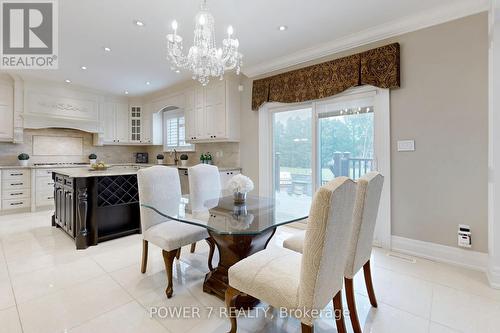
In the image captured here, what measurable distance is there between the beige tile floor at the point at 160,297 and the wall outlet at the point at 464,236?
0.27m

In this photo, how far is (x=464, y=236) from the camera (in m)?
2.47

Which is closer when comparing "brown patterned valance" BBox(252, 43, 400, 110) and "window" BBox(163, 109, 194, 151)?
"brown patterned valance" BBox(252, 43, 400, 110)

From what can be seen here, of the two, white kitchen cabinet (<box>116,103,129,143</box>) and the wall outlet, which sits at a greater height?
white kitchen cabinet (<box>116,103,129,143</box>)

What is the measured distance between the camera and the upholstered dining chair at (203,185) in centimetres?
271

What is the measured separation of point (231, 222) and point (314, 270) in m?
0.80

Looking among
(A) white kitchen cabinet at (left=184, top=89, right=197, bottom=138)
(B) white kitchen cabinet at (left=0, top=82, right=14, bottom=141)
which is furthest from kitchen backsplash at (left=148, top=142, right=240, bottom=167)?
(B) white kitchen cabinet at (left=0, top=82, right=14, bottom=141)

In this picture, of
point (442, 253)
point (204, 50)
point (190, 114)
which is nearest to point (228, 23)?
point (204, 50)

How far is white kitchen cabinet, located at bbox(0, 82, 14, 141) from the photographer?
183 inches

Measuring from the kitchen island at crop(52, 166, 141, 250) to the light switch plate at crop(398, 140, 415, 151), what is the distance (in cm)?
346

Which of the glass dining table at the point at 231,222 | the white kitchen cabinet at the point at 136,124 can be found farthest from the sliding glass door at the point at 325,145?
the white kitchen cabinet at the point at 136,124

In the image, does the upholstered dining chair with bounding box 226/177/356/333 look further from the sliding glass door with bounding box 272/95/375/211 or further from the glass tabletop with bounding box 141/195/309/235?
the sliding glass door with bounding box 272/95/375/211

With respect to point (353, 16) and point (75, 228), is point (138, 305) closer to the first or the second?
point (75, 228)

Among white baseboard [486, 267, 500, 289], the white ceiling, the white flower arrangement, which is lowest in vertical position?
white baseboard [486, 267, 500, 289]

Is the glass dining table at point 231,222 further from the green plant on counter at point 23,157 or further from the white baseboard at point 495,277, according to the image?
the green plant on counter at point 23,157
